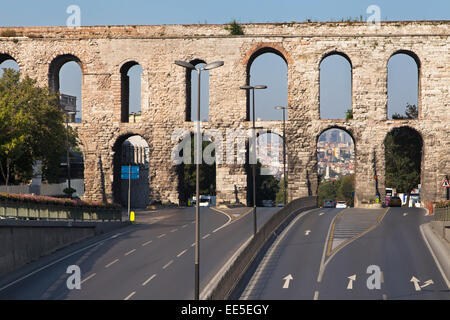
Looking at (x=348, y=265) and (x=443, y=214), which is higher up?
(x=443, y=214)

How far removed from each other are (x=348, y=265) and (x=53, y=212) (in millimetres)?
19488

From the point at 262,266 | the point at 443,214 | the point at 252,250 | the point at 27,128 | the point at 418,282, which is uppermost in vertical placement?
the point at 27,128

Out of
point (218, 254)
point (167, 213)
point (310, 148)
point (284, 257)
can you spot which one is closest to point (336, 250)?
point (284, 257)

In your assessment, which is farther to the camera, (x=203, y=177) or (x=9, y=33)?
(x=203, y=177)

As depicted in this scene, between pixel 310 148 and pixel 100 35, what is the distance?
25942 mm

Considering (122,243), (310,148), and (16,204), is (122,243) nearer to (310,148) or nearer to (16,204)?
(16,204)

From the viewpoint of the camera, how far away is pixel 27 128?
207 feet

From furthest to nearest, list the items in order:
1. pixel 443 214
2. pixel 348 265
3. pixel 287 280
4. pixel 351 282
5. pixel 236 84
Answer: pixel 236 84
pixel 443 214
pixel 348 265
pixel 287 280
pixel 351 282

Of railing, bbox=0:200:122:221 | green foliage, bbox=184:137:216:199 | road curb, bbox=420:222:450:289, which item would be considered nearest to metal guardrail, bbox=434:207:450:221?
road curb, bbox=420:222:450:289

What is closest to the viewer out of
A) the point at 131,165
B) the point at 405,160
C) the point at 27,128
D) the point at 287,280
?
the point at 287,280

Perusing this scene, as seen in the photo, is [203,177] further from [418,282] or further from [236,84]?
[418,282]

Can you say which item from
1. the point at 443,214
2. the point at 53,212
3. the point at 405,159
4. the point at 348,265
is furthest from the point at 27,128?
the point at 405,159

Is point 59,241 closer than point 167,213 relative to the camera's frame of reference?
Yes

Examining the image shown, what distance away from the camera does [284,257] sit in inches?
1582
